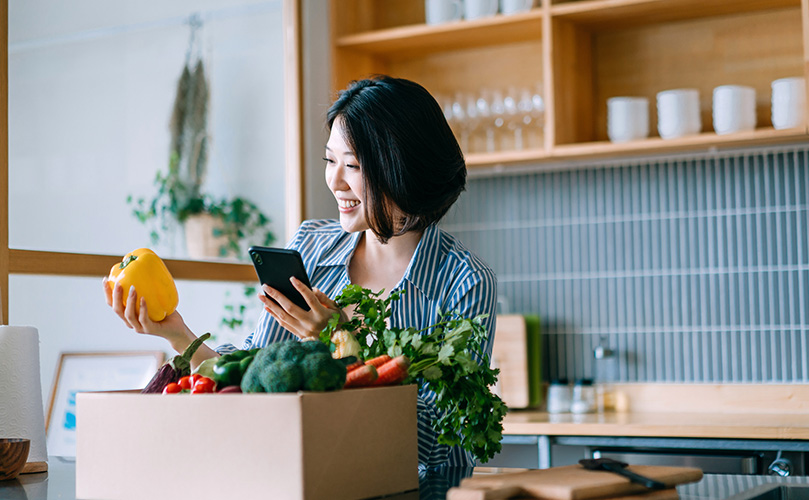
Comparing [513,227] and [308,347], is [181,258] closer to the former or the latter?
[513,227]

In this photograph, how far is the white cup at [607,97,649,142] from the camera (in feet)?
9.01

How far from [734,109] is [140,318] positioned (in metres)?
1.81

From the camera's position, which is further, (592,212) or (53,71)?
(592,212)

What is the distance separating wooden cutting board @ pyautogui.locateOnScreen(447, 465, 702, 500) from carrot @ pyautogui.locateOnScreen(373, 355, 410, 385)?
0.16m

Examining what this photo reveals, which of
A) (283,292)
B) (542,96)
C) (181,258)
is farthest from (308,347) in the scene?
(542,96)

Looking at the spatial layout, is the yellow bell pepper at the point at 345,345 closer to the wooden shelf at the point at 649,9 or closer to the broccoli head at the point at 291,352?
the broccoli head at the point at 291,352

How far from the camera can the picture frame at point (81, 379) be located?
2352mm

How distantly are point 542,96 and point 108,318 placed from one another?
1493 millimetres

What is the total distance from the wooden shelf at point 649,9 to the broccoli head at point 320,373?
204cm

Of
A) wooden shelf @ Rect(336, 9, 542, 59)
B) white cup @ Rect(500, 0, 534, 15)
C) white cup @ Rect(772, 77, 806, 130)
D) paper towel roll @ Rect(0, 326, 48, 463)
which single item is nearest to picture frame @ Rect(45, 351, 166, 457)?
paper towel roll @ Rect(0, 326, 48, 463)

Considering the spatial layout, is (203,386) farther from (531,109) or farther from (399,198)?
(531,109)

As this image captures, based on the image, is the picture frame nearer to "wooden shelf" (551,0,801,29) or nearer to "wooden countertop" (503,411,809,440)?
"wooden countertop" (503,411,809,440)

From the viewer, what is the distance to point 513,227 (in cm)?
315

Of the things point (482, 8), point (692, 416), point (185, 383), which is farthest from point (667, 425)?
point (185, 383)
